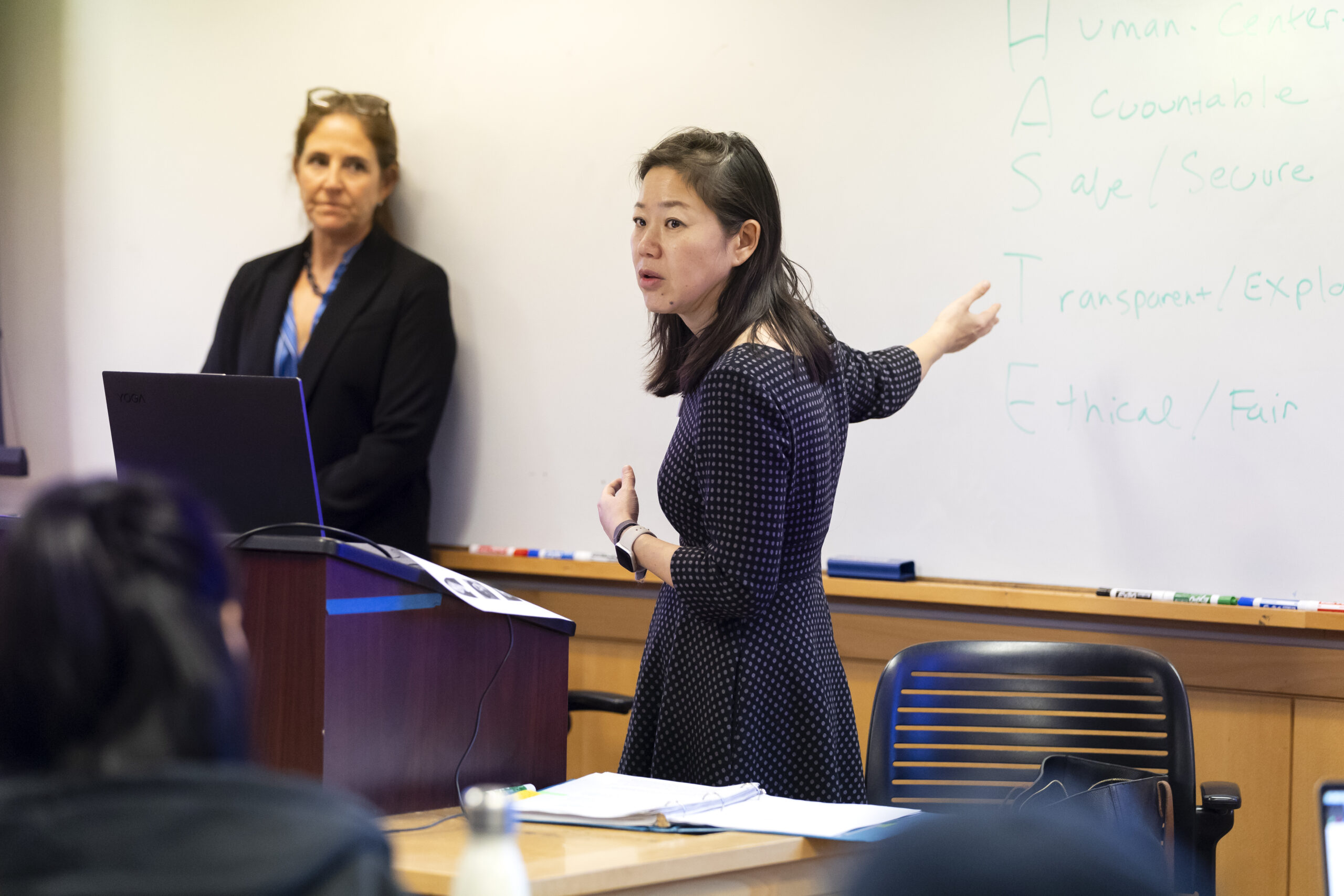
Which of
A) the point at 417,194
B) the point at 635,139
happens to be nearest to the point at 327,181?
the point at 417,194

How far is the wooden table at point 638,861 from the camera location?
1252 millimetres

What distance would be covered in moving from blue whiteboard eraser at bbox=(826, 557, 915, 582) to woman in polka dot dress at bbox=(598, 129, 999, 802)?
0.69 m

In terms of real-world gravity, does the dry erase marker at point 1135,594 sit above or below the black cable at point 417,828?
above

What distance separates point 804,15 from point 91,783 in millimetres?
2499

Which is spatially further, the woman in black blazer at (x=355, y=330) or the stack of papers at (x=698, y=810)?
the woman in black blazer at (x=355, y=330)

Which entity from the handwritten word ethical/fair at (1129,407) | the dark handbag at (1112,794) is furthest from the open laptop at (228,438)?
the handwritten word ethical/fair at (1129,407)

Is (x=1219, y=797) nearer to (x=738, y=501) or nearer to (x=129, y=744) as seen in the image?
(x=738, y=501)

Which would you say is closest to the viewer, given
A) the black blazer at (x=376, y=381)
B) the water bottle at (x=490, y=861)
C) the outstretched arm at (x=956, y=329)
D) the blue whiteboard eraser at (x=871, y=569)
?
the water bottle at (x=490, y=861)

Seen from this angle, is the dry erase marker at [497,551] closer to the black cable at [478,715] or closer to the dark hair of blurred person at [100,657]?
the black cable at [478,715]

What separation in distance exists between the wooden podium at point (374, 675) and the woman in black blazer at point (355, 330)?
1417 mm

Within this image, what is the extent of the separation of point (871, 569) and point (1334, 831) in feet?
5.18

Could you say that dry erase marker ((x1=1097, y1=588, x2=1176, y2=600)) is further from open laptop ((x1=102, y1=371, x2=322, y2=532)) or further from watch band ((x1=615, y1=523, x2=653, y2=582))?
open laptop ((x1=102, y1=371, x2=322, y2=532))

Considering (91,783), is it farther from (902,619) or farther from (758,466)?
(902,619)

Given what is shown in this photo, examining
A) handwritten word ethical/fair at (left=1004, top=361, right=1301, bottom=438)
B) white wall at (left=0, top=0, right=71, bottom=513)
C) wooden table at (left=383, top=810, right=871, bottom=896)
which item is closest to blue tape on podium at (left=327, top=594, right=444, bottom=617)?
wooden table at (left=383, top=810, right=871, bottom=896)
